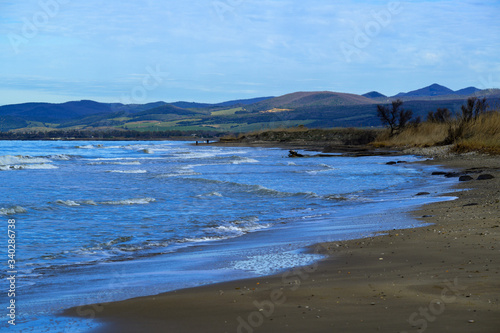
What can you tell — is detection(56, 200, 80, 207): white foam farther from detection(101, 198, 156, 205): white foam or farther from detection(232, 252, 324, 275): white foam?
detection(232, 252, 324, 275): white foam

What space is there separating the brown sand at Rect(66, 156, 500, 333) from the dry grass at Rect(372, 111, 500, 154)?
31565mm

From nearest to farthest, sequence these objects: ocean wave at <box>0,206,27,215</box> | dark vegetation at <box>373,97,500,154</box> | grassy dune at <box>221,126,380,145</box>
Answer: ocean wave at <box>0,206,27,215</box> < dark vegetation at <box>373,97,500,154</box> < grassy dune at <box>221,126,380,145</box>

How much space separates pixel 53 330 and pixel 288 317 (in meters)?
2.30

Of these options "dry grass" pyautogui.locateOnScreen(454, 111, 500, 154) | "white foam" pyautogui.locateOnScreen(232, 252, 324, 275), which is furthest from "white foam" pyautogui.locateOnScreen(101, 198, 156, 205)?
"dry grass" pyautogui.locateOnScreen(454, 111, 500, 154)

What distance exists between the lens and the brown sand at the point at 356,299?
15.8 feet

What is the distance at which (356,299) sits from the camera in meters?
5.60

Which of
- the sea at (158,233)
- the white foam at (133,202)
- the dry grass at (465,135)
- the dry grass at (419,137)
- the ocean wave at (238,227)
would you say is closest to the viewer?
the sea at (158,233)

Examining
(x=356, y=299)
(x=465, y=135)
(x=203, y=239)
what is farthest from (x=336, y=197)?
(x=465, y=135)

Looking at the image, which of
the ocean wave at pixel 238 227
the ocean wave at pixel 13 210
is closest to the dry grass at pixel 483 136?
the ocean wave at pixel 238 227

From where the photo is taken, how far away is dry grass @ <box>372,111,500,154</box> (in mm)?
39731

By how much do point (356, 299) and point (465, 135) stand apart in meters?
43.7

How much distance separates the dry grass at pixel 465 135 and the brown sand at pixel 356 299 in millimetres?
31565

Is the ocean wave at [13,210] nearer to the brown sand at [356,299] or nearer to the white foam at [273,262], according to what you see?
the white foam at [273,262]

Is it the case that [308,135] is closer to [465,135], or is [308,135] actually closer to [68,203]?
[465,135]
